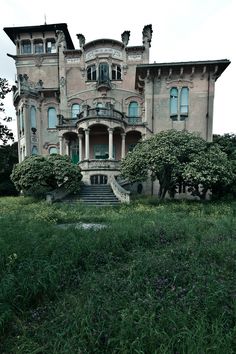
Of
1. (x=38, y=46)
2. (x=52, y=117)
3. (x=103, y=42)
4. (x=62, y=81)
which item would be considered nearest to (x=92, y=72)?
(x=103, y=42)

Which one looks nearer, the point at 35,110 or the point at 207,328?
the point at 207,328

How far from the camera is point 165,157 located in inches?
536

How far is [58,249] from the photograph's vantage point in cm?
488

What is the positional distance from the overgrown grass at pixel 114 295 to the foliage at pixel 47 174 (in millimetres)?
10109

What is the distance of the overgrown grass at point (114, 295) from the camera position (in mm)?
2555

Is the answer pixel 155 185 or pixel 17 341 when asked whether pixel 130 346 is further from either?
pixel 155 185

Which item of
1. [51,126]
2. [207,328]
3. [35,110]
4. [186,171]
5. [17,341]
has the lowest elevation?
[17,341]

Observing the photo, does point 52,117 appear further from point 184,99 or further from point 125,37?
point 184,99

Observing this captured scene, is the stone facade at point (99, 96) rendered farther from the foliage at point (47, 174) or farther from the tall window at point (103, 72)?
the foliage at point (47, 174)

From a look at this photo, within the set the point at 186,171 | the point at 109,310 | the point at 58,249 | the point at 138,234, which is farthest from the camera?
the point at 186,171

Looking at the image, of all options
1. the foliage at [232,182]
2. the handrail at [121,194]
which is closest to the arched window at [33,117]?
the handrail at [121,194]

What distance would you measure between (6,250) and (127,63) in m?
26.1

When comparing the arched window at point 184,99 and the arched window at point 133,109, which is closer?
the arched window at point 184,99

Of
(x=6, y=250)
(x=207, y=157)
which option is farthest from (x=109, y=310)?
(x=207, y=157)
